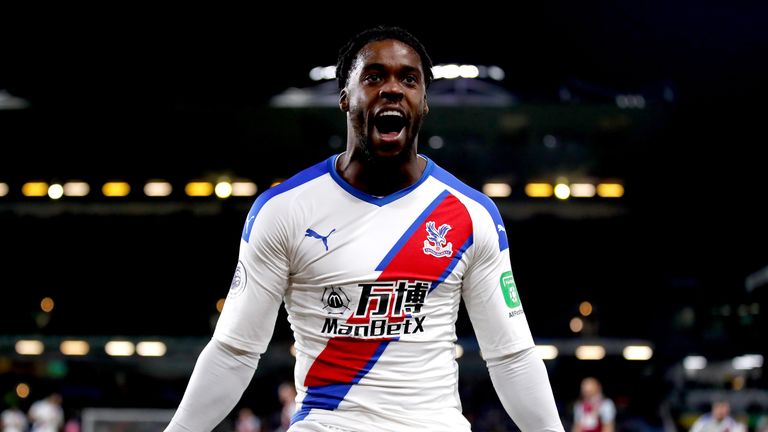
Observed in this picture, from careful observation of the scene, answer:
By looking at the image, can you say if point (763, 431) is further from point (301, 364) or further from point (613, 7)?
point (301, 364)

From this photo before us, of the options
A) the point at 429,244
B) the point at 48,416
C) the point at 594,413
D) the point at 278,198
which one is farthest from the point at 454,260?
the point at 48,416

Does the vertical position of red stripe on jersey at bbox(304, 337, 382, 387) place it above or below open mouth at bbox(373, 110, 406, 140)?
below

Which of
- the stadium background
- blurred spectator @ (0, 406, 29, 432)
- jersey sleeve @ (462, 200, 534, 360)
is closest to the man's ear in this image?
jersey sleeve @ (462, 200, 534, 360)

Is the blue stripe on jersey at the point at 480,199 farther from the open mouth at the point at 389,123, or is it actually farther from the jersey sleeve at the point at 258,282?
the jersey sleeve at the point at 258,282

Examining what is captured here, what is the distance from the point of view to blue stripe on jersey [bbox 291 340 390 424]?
2.84 meters

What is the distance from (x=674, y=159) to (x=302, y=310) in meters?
16.9

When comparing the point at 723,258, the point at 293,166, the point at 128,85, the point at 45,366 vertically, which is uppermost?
the point at 128,85

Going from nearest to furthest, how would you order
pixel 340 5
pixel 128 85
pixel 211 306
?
1. pixel 340 5
2. pixel 128 85
3. pixel 211 306

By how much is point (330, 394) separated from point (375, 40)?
103 cm

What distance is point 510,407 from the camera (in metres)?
3.05

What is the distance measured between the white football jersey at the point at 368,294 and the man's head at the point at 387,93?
7.0 inches

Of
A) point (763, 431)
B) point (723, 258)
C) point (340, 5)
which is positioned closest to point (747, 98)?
point (723, 258)

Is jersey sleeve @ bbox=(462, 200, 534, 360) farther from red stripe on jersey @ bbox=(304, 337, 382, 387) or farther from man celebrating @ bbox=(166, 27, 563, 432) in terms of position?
red stripe on jersey @ bbox=(304, 337, 382, 387)

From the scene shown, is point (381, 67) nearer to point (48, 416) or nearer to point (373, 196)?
point (373, 196)
